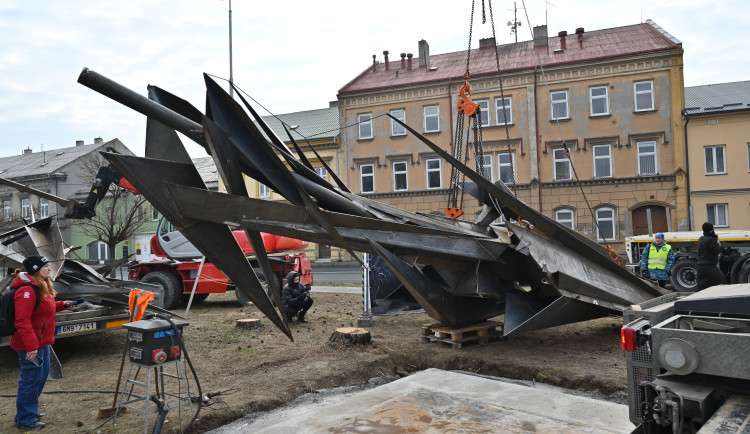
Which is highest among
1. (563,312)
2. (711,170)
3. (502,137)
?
(502,137)

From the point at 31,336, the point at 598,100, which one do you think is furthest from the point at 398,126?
the point at 31,336

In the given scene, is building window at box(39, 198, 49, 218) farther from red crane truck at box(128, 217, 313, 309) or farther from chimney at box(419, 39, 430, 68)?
red crane truck at box(128, 217, 313, 309)

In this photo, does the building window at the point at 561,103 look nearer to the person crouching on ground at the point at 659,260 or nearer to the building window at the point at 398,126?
the building window at the point at 398,126

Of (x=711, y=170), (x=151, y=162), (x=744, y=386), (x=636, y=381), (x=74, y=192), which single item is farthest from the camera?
(x=74, y=192)

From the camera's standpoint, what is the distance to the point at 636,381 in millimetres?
3572

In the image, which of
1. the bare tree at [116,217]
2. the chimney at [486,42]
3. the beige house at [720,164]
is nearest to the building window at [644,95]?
the beige house at [720,164]

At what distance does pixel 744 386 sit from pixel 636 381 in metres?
0.61

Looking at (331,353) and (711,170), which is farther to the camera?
(711,170)

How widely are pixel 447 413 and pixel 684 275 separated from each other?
1197 cm

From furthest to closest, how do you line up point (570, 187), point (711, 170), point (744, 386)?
point (570, 187), point (711, 170), point (744, 386)

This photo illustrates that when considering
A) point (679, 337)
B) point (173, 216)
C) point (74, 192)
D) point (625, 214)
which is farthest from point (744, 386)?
point (74, 192)

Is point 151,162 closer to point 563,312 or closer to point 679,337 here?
point 679,337

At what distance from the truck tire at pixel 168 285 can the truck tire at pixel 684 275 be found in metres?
12.7

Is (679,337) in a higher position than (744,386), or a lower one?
higher
